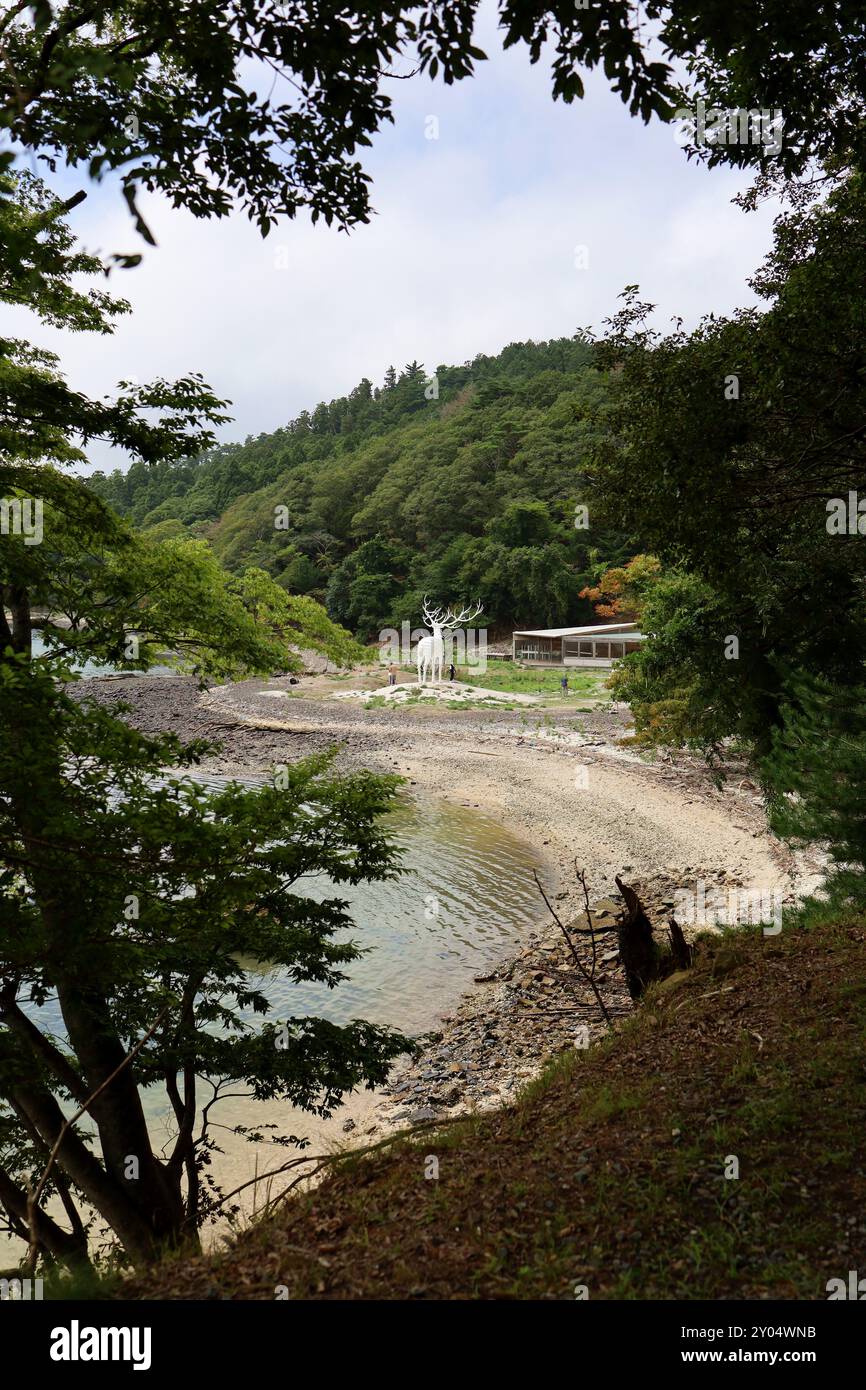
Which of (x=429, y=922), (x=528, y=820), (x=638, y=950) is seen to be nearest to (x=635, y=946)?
(x=638, y=950)

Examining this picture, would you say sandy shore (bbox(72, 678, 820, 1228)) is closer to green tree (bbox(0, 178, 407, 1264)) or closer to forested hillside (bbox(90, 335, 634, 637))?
green tree (bbox(0, 178, 407, 1264))

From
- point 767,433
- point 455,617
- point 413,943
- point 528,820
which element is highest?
point 455,617

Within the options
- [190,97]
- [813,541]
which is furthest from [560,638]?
[190,97]

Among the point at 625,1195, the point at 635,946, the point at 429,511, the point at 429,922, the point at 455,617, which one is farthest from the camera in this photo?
the point at 429,511

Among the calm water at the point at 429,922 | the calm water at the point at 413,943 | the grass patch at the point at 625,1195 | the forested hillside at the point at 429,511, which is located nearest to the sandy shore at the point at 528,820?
the calm water at the point at 413,943

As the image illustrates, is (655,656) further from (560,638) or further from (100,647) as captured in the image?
(560,638)

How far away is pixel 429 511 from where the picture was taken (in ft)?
203

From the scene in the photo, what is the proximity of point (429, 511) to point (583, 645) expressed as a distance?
21.3m

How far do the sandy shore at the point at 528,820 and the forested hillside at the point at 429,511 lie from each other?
15035mm

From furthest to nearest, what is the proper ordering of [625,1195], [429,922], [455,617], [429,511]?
[429,511] < [455,617] < [429,922] < [625,1195]

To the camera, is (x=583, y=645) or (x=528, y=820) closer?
(x=528, y=820)

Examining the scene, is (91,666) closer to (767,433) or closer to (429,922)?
(429,922)

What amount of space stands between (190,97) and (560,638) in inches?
1719

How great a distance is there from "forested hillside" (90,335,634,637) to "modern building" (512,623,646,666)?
143 inches
